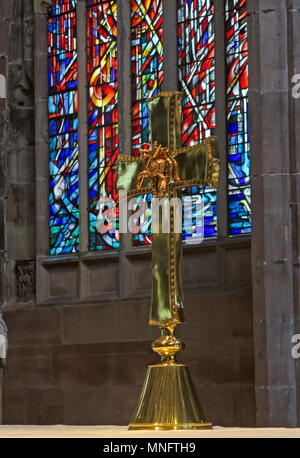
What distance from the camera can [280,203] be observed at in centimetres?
959

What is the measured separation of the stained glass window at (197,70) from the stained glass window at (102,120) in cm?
97

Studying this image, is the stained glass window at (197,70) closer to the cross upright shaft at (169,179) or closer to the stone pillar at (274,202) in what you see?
the stone pillar at (274,202)

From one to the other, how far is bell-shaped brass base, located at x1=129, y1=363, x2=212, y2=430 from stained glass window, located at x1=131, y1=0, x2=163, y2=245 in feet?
23.4

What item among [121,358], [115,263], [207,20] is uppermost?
[207,20]

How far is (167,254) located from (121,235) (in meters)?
6.75

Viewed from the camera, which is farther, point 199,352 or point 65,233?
point 65,233

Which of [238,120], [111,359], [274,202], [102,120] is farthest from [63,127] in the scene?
[274,202]

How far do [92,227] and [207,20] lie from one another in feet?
8.32

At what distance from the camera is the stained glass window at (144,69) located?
12.3 metres

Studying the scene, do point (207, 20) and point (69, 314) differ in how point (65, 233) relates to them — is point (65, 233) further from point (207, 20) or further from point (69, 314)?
point (207, 20)

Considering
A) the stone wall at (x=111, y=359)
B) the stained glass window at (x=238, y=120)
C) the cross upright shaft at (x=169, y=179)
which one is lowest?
the stone wall at (x=111, y=359)

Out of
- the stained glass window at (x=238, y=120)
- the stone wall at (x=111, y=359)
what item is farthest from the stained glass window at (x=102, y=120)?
the stained glass window at (x=238, y=120)

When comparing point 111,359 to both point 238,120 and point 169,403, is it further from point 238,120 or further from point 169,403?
point 169,403

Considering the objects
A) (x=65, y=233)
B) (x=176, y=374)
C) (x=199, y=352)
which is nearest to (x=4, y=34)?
(x=65, y=233)
